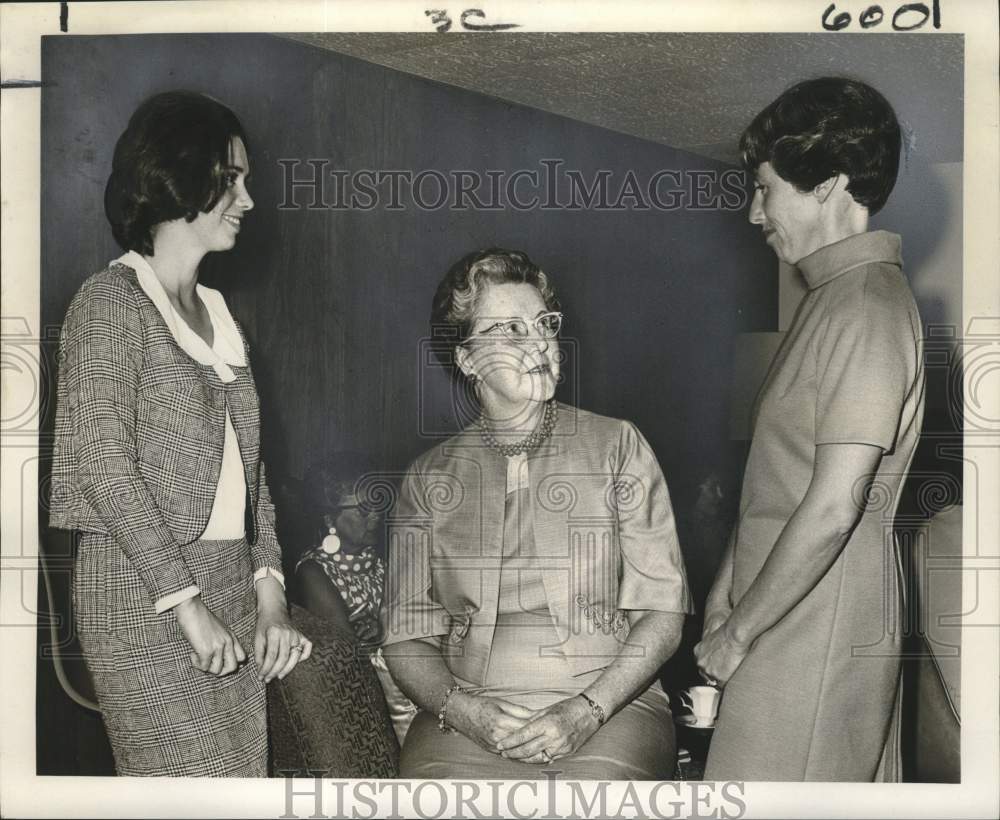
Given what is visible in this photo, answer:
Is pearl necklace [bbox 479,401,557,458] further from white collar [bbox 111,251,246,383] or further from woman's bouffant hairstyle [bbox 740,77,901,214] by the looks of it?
woman's bouffant hairstyle [bbox 740,77,901,214]

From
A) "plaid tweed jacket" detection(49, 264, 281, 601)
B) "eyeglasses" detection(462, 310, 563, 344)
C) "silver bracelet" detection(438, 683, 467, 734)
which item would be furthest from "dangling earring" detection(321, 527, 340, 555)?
"eyeglasses" detection(462, 310, 563, 344)

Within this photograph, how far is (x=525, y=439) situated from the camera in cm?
282

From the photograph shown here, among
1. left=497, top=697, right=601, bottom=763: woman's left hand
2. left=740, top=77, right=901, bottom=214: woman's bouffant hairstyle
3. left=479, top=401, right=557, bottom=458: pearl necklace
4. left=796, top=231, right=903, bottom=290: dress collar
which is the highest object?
left=740, top=77, right=901, bottom=214: woman's bouffant hairstyle

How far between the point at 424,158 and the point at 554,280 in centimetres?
47

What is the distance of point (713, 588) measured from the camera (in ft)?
9.22

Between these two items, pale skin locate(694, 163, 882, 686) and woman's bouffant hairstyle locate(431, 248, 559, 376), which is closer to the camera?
pale skin locate(694, 163, 882, 686)

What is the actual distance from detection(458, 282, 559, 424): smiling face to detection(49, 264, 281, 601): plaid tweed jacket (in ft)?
2.08

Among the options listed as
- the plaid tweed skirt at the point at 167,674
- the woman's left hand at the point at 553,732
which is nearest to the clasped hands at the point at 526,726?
the woman's left hand at the point at 553,732

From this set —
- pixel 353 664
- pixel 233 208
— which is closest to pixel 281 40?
pixel 233 208

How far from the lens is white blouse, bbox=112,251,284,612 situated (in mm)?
2785

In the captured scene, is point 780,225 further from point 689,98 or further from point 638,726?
point 638,726

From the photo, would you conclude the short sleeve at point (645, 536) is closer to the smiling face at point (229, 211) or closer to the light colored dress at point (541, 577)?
the light colored dress at point (541, 577)

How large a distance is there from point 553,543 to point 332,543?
0.57m

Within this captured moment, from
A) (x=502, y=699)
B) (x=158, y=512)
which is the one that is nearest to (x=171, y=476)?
(x=158, y=512)
